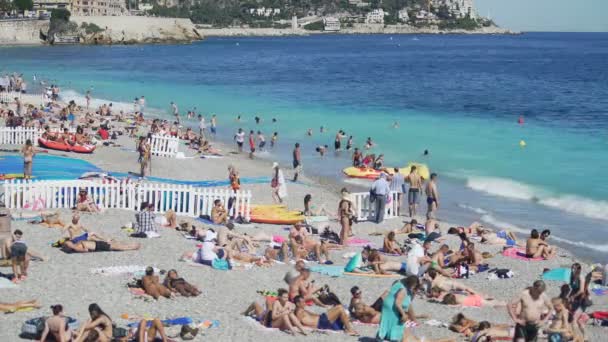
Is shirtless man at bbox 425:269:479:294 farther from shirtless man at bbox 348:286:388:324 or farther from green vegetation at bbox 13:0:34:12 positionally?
green vegetation at bbox 13:0:34:12

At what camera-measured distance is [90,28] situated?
14225 cm

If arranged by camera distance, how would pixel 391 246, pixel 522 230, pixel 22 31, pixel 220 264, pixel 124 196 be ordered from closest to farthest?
pixel 220 264 < pixel 391 246 < pixel 124 196 < pixel 522 230 < pixel 22 31

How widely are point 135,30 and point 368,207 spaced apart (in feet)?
454

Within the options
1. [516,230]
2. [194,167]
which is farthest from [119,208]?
[516,230]

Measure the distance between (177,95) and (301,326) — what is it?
167 feet

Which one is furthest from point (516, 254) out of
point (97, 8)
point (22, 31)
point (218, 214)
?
point (97, 8)

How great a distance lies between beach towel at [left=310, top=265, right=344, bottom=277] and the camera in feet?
51.0

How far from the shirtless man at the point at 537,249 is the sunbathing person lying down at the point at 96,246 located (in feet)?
26.4

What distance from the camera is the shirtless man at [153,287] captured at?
13.3 meters

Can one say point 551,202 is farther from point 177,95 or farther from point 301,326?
point 177,95

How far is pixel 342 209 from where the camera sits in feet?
58.3

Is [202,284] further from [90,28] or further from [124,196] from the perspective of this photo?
[90,28]

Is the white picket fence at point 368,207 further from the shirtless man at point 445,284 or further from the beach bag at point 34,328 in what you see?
the beach bag at point 34,328

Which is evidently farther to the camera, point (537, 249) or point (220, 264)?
point (537, 249)
